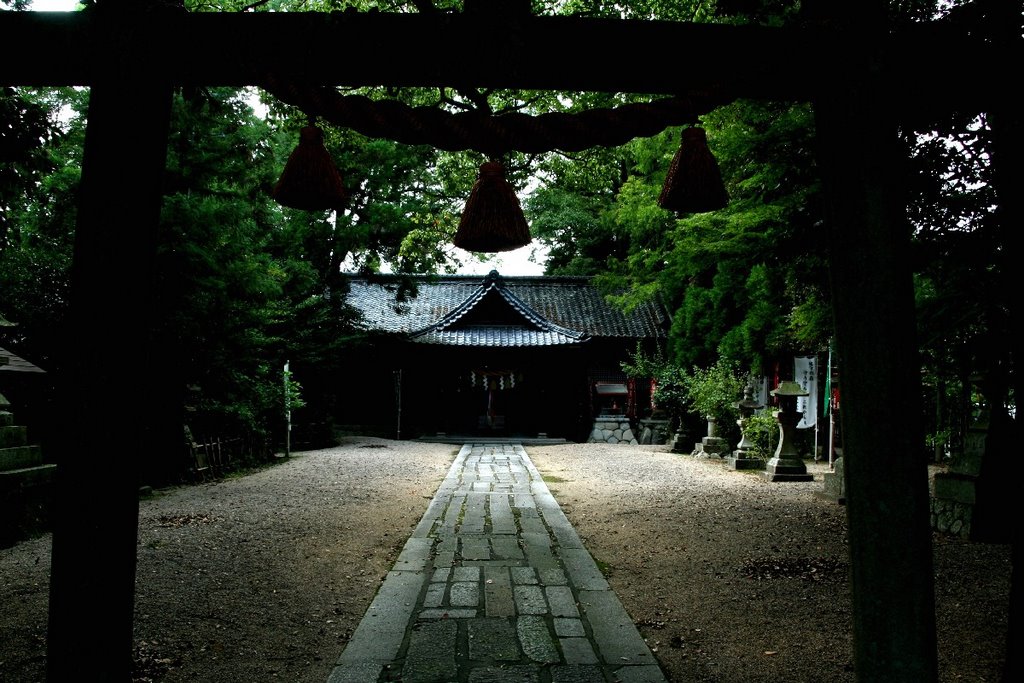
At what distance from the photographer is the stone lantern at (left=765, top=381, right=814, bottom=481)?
36.7 feet

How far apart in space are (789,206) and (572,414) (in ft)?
48.9

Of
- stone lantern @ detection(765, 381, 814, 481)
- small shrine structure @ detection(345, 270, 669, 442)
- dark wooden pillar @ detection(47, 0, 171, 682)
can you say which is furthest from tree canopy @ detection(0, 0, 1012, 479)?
small shrine structure @ detection(345, 270, 669, 442)

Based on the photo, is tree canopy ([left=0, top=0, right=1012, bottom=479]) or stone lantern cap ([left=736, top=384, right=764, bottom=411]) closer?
tree canopy ([left=0, top=0, right=1012, bottom=479])

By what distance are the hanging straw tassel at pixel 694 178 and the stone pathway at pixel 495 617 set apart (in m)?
2.32

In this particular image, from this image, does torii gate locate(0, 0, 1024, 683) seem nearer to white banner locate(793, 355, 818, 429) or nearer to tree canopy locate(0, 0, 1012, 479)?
tree canopy locate(0, 0, 1012, 479)

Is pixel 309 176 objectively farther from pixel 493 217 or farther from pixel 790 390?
pixel 790 390

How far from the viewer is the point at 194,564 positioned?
17.8 feet

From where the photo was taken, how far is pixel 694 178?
2756mm

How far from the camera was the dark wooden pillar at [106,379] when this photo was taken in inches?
84.2

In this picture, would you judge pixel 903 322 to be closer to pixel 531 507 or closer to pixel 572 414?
pixel 531 507

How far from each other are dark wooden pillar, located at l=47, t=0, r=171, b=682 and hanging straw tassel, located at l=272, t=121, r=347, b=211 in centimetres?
53

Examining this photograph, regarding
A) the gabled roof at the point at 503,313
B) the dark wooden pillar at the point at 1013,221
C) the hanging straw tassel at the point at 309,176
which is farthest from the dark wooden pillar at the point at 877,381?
the gabled roof at the point at 503,313

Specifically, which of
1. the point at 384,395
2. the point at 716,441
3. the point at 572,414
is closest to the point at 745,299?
the point at 716,441

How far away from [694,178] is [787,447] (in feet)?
32.6
